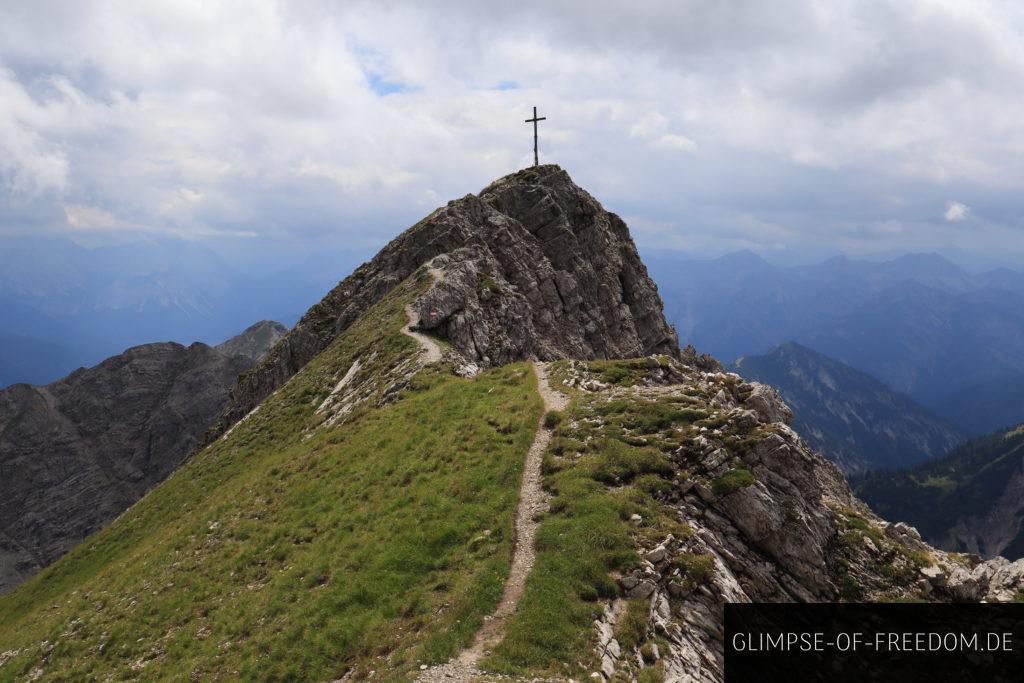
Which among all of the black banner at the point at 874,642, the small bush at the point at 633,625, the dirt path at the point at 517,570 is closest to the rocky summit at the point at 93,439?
the dirt path at the point at 517,570

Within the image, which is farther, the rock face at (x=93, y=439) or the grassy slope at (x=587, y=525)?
the rock face at (x=93, y=439)

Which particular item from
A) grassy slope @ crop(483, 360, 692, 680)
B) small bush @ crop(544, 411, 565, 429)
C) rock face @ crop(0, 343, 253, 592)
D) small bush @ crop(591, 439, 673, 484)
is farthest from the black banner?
rock face @ crop(0, 343, 253, 592)

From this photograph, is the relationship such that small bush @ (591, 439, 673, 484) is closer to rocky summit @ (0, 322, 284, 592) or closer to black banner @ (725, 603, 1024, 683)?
black banner @ (725, 603, 1024, 683)

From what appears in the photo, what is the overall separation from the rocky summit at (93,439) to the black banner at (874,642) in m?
182

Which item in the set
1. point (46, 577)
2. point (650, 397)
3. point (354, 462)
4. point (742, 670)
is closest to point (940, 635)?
point (742, 670)

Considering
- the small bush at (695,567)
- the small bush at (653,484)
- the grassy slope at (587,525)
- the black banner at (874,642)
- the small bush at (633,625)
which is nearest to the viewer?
the grassy slope at (587,525)

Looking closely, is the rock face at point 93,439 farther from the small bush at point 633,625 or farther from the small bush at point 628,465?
the small bush at point 633,625

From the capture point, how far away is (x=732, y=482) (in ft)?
68.6

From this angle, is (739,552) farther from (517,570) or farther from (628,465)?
(517,570)

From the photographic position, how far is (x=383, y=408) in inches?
1513

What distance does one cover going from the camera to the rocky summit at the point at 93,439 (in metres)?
147

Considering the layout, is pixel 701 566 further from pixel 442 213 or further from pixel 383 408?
pixel 442 213

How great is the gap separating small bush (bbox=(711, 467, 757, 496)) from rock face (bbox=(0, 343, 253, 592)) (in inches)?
6720

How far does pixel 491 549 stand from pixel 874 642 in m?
13.4
